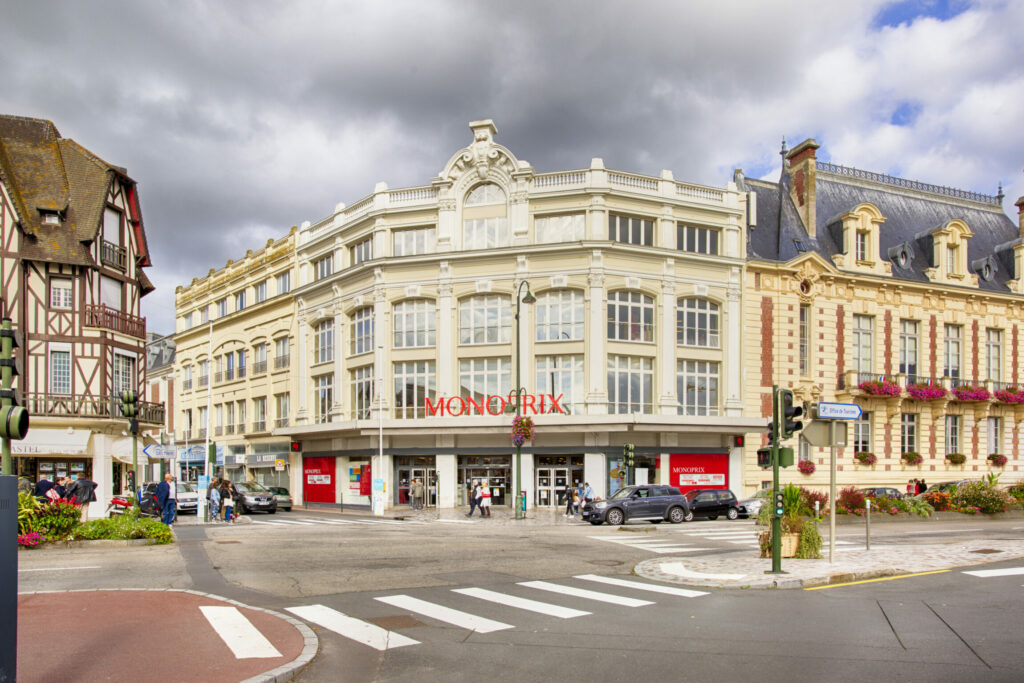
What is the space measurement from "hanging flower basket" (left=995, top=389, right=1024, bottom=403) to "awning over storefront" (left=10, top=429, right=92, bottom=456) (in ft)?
152

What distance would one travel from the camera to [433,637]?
9555 mm

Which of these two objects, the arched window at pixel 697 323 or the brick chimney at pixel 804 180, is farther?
the brick chimney at pixel 804 180

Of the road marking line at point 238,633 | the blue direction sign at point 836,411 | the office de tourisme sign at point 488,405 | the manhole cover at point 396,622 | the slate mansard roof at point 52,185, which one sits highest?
the slate mansard roof at point 52,185

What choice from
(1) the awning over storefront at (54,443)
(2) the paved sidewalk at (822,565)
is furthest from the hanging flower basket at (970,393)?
(1) the awning over storefront at (54,443)

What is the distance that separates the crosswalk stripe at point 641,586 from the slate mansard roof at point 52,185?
2464 cm

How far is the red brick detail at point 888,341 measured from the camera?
45469 mm

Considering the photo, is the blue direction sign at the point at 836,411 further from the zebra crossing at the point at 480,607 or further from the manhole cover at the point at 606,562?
the manhole cover at the point at 606,562

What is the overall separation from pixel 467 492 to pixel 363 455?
253 inches

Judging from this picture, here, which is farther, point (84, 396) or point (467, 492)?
point (467, 492)

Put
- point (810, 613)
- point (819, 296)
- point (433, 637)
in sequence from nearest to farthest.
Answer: point (433, 637) < point (810, 613) < point (819, 296)

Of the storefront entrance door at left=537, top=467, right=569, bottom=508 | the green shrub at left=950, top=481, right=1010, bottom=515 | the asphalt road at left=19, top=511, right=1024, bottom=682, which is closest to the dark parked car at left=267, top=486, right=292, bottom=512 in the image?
the storefront entrance door at left=537, top=467, right=569, bottom=508

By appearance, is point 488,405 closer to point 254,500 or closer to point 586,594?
point 254,500

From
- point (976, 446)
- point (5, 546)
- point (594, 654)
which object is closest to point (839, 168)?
point (976, 446)

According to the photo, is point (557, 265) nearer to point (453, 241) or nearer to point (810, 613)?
point (453, 241)
